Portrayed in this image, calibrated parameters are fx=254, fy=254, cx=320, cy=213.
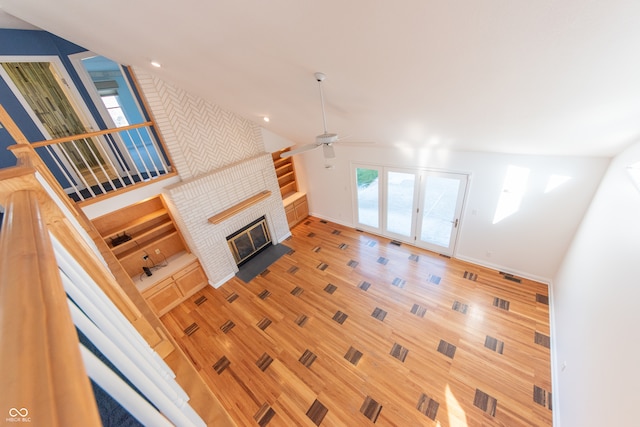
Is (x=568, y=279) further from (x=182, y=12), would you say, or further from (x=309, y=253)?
(x=182, y=12)

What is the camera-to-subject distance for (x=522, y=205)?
152 inches

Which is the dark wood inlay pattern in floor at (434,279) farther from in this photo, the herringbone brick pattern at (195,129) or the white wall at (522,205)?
the herringbone brick pattern at (195,129)

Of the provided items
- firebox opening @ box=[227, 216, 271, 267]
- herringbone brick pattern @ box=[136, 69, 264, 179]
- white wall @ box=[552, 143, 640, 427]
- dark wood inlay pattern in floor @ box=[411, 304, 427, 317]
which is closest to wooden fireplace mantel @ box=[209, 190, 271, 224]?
firebox opening @ box=[227, 216, 271, 267]

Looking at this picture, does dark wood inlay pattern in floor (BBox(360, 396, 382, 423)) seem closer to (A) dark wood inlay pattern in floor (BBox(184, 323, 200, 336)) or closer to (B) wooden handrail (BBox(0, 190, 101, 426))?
(A) dark wood inlay pattern in floor (BBox(184, 323, 200, 336))

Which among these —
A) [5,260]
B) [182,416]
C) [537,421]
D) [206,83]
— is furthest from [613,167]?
[206,83]

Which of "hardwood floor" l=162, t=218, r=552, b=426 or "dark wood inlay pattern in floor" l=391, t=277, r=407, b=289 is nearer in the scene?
"hardwood floor" l=162, t=218, r=552, b=426

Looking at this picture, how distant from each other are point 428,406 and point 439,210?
3.23 metres

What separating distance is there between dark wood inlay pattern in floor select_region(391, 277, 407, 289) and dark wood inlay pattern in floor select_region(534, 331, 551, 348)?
1.82 metres

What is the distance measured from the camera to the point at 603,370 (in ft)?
6.64

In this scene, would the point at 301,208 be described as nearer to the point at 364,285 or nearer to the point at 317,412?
the point at 364,285

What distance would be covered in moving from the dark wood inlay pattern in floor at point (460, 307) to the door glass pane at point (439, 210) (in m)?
1.28

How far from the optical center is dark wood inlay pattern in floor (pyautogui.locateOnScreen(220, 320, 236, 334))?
13.2ft

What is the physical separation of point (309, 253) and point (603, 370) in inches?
171

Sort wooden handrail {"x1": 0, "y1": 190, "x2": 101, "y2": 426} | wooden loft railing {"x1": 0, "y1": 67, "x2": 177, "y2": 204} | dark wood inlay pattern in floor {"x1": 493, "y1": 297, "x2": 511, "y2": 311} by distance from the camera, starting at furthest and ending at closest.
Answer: dark wood inlay pattern in floor {"x1": 493, "y1": 297, "x2": 511, "y2": 311} < wooden loft railing {"x1": 0, "y1": 67, "x2": 177, "y2": 204} < wooden handrail {"x1": 0, "y1": 190, "x2": 101, "y2": 426}
